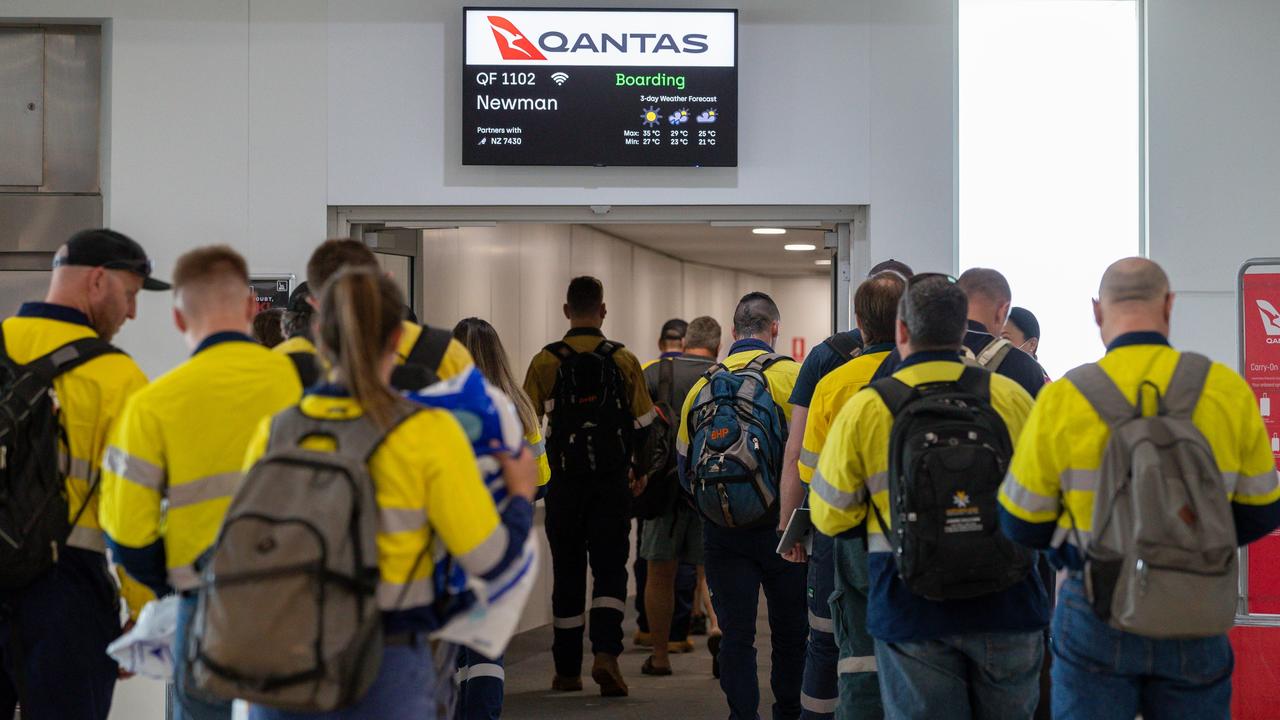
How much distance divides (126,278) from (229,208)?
2352 mm

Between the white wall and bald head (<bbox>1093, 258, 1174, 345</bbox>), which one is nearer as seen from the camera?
bald head (<bbox>1093, 258, 1174, 345</bbox>)

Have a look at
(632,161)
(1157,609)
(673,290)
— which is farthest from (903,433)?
(673,290)

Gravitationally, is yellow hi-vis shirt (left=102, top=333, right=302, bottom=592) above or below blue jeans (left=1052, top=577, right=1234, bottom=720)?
above

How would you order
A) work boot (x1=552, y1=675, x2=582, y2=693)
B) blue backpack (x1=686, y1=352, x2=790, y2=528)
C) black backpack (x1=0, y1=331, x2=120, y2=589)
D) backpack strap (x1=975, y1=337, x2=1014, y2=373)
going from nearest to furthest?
1. black backpack (x1=0, y1=331, x2=120, y2=589)
2. backpack strap (x1=975, y1=337, x2=1014, y2=373)
3. blue backpack (x1=686, y1=352, x2=790, y2=528)
4. work boot (x1=552, y1=675, x2=582, y2=693)

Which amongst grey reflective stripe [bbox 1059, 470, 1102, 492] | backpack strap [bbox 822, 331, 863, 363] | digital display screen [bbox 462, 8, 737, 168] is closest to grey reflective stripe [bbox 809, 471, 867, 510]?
grey reflective stripe [bbox 1059, 470, 1102, 492]

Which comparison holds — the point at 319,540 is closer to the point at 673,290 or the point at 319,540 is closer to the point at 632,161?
the point at 632,161

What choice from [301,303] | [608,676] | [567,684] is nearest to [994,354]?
[301,303]

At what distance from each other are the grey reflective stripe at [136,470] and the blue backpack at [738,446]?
251 centimetres

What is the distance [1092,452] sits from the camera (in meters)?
2.73

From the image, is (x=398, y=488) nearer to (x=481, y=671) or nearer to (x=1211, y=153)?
(x=481, y=671)

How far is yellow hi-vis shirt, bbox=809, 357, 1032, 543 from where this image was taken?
3.03m

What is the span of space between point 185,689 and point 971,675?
5.85 feet

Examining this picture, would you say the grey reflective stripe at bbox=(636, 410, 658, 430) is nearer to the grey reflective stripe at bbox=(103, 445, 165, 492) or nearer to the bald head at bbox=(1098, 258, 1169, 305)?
the bald head at bbox=(1098, 258, 1169, 305)

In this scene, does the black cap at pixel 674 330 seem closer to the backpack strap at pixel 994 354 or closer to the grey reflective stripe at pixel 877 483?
the backpack strap at pixel 994 354
